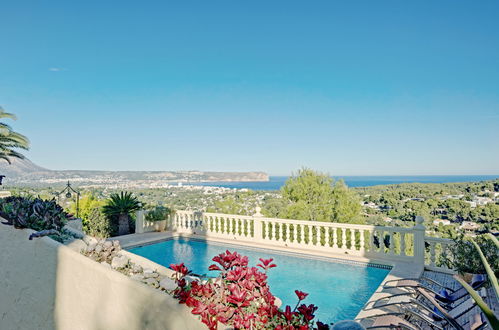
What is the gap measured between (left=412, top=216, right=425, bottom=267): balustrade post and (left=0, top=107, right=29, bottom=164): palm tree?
10.6 meters

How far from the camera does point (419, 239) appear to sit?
6.52 metres

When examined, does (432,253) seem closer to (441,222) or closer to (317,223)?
(317,223)

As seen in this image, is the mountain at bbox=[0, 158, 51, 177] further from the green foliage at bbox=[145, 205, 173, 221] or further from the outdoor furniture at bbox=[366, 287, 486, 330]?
the outdoor furniture at bbox=[366, 287, 486, 330]

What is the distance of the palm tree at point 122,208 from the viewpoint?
32.8 ft

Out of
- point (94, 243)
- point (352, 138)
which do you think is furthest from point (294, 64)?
point (352, 138)

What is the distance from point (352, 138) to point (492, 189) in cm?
1672

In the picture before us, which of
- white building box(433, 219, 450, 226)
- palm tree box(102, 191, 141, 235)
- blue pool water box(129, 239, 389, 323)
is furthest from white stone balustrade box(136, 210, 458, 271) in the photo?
white building box(433, 219, 450, 226)

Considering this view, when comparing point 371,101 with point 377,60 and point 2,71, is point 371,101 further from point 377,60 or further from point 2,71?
point 2,71

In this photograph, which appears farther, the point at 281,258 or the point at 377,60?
the point at 377,60

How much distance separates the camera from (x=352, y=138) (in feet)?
94.6

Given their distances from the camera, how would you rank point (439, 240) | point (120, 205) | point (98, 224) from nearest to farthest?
point (439, 240)
point (98, 224)
point (120, 205)

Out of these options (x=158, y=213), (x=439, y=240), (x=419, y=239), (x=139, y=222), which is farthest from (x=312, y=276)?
(x=139, y=222)

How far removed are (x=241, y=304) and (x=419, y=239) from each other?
5.63m

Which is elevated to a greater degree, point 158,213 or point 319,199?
point 319,199
